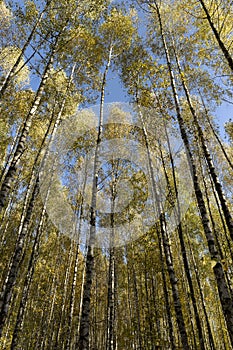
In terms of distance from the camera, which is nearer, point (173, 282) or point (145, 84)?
point (173, 282)

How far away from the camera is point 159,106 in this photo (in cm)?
986

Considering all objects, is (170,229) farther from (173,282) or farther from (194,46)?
(194,46)

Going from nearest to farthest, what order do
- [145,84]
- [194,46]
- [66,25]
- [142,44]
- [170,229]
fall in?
[66,25]
[194,46]
[145,84]
[142,44]
[170,229]

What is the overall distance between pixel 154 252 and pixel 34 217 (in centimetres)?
763

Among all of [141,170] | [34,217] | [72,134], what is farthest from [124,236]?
[72,134]

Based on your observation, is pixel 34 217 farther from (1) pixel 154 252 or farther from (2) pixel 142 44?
(2) pixel 142 44

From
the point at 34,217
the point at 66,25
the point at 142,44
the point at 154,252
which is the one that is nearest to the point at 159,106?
the point at 142,44

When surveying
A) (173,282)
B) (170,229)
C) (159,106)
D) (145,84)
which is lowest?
(173,282)

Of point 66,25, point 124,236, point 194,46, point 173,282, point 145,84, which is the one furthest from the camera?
point 124,236

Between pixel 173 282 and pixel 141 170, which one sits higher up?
pixel 141 170

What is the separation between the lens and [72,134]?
42.5 ft

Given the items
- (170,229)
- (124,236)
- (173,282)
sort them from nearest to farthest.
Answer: (173,282)
(170,229)
(124,236)

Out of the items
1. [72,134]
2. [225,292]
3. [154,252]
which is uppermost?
[72,134]

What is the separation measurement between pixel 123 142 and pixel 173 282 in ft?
25.9
